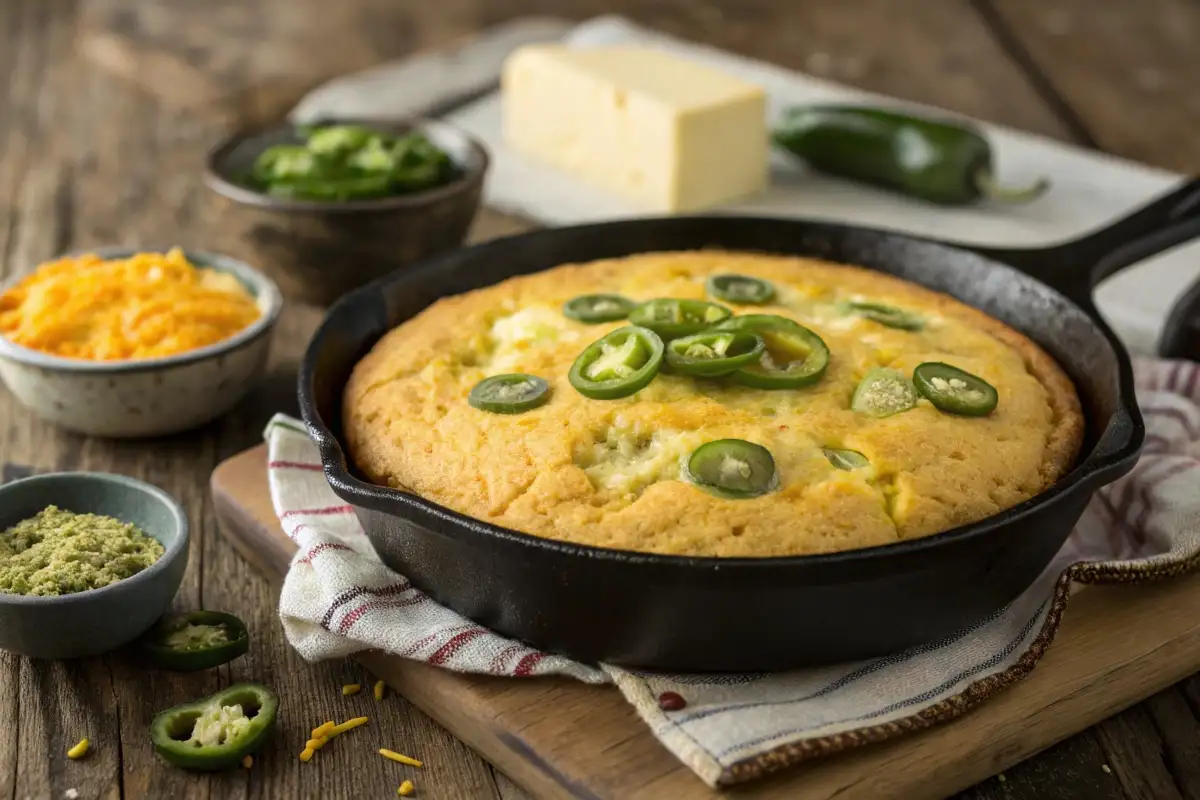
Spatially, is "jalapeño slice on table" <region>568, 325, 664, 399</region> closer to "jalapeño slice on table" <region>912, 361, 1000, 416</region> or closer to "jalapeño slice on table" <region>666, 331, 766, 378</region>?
"jalapeño slice on table" <region>666, 331, 766, 378</region>

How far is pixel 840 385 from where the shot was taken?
3.10 m

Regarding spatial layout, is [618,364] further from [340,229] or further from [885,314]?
[340,229]

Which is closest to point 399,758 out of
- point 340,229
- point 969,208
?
point 340,229

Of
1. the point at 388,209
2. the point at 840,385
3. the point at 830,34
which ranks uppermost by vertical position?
the point at 840,385

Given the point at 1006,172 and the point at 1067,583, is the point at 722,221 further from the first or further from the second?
the point at 1006,172

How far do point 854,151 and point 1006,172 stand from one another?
2.00ft

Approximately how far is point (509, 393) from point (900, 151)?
9.31 feet

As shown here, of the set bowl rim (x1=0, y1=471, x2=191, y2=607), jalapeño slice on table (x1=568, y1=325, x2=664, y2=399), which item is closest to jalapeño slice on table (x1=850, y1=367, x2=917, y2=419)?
jalapeño slice on table (x1=568, y1=325, x2=664, y2=399)

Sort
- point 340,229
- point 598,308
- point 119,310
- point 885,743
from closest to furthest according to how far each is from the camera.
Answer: point 885,743, point 598,308, point 119,310, point 340,229

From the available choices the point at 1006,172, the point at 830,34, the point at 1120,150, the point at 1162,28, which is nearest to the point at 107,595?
the point at 1006,172

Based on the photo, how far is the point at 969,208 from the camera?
5352 millimetres

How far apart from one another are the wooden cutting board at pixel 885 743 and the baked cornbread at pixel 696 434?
0.32 metres

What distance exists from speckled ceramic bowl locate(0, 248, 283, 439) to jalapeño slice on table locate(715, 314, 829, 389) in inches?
54.7

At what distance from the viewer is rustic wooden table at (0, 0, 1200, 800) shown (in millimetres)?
2768
